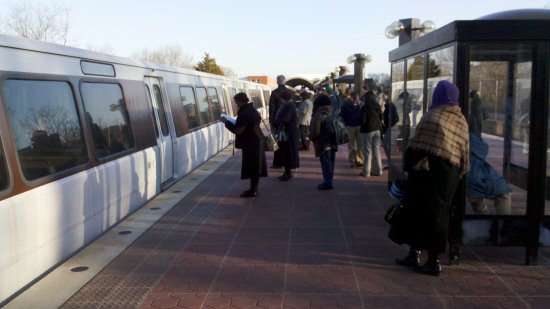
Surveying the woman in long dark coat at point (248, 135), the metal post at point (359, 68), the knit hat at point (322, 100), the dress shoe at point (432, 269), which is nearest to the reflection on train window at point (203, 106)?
the metal post at point (359, 68)

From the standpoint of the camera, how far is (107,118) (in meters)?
6.51

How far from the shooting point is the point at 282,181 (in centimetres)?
972

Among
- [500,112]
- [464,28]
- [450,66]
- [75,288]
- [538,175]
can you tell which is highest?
[464,28]

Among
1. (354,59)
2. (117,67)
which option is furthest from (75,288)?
(354,59)

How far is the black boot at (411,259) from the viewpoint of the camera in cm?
491

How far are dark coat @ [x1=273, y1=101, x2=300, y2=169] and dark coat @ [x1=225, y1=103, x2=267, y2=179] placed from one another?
1.29 metres

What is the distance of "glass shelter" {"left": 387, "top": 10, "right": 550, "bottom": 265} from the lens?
15.4 feet

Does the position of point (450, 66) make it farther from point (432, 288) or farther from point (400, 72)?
point (400, 72)

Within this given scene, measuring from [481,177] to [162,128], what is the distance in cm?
577

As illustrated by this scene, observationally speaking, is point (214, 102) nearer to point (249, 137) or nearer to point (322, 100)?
point (322, 100)

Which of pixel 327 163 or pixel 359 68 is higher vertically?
pixel 359 68

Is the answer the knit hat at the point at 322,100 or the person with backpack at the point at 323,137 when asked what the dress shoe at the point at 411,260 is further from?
the knit hat at the point at 322,100

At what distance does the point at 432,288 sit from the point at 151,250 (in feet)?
9.56

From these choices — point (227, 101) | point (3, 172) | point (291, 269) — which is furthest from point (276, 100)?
point (3, 172)
